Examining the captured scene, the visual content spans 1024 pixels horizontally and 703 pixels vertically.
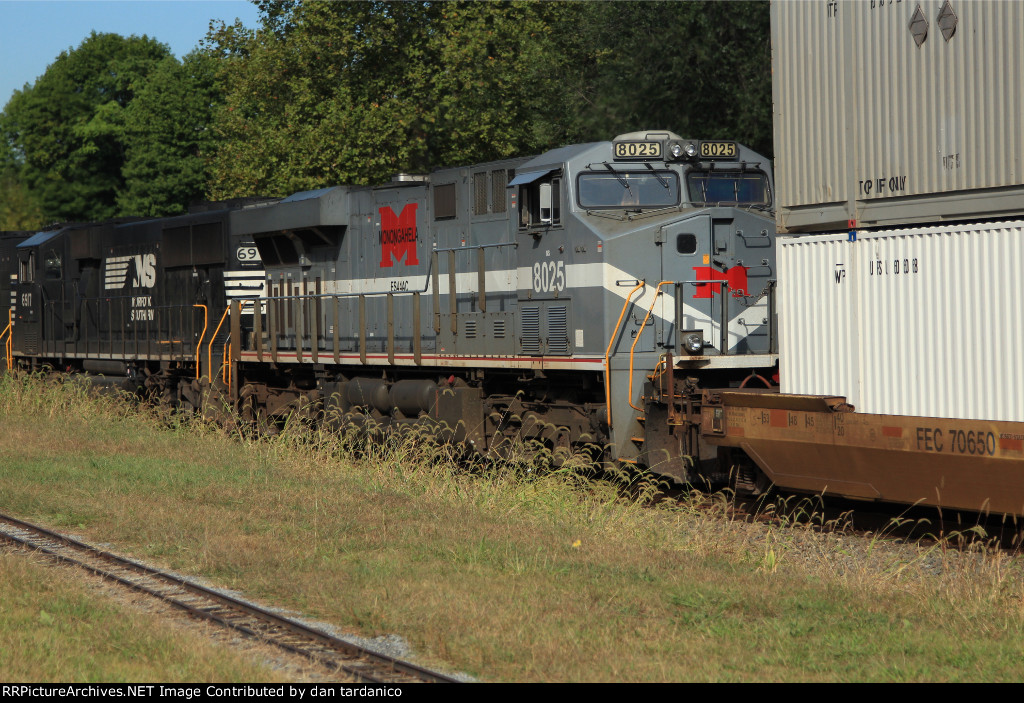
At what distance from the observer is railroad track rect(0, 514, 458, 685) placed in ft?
20.5

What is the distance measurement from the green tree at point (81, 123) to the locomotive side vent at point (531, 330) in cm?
5764

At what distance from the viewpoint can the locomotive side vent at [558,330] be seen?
12.9m

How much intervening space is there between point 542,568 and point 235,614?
2262mm

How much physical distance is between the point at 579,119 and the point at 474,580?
76.3 ft

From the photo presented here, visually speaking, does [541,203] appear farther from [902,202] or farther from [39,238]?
[39,238]

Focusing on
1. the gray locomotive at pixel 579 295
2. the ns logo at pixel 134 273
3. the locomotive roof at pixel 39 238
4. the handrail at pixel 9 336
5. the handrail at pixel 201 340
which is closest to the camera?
the gray locomotive at pixel 579 295

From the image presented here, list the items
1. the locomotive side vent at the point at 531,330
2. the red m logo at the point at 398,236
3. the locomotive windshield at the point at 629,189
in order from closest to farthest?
the locomotive windshield at the point at 629,189
the locomotive side vent at the point at 531,330
the red m logo at the point at 398,236

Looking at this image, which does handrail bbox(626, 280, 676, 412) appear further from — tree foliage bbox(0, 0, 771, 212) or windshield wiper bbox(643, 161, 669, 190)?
tree foliage bbox(0, 0, 771, 212)

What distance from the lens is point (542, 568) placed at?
27.7 feet

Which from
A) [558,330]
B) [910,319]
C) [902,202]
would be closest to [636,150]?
[558,330]

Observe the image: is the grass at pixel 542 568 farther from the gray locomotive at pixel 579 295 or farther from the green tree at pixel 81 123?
the green tree at pixel 81 123

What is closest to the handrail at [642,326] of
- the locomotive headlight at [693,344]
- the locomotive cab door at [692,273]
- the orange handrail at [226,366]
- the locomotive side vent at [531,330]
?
the locomotive cab door at [692,273]

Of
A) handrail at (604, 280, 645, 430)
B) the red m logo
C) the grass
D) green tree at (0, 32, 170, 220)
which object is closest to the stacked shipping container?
the grass
